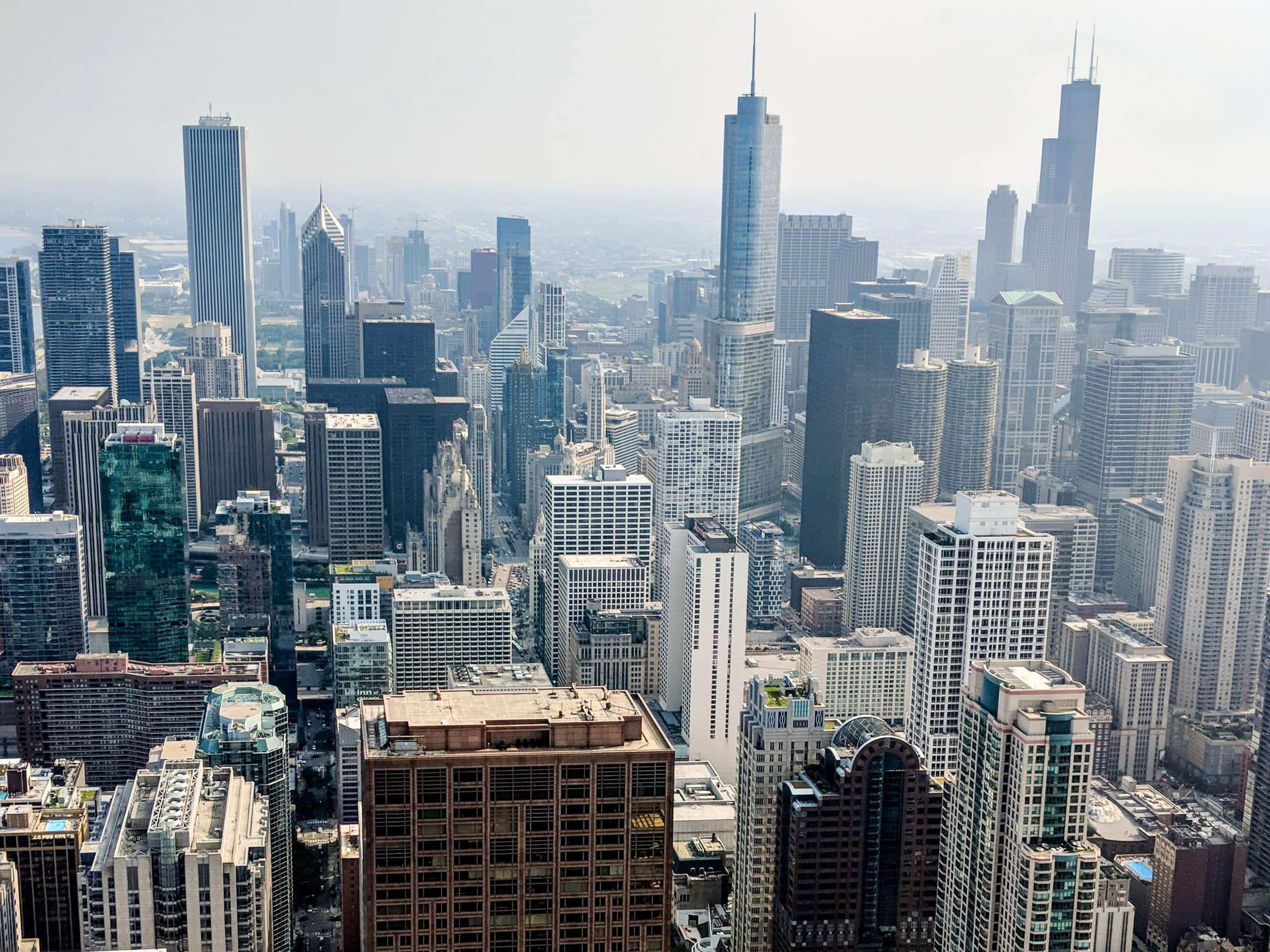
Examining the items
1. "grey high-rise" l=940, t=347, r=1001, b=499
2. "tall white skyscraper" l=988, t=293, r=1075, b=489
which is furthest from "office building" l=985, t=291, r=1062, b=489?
"grey high-rise" l=940, t=347, r=1001, b=499

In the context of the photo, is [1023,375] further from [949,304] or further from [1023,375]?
[949,304]

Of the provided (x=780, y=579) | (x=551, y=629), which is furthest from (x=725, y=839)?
(x=780, y=579)

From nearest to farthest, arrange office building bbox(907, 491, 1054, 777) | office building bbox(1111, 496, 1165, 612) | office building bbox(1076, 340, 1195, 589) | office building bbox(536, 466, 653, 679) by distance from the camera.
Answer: office building bbox(907, 491, 1054, 777) < office building bbox(1111, 496, 1165, 612) < office building bbox(536, 466, 653, 679) < office building bbox(1076, 340, 1195, 589)

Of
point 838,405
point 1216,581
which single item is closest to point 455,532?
point 838,405

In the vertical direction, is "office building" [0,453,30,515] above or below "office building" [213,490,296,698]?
above

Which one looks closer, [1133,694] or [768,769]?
[768,769]

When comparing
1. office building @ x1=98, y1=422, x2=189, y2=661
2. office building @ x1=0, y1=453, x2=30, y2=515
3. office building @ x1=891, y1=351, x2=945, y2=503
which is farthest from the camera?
office building @ x1=891, y1=351, x2=945, y2=503

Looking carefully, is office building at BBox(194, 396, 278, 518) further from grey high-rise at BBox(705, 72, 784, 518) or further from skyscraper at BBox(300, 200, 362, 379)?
grey high-rise at BBox(705, 72, 784, 518)

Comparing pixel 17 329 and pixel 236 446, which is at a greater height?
Result: pixel 17 329
